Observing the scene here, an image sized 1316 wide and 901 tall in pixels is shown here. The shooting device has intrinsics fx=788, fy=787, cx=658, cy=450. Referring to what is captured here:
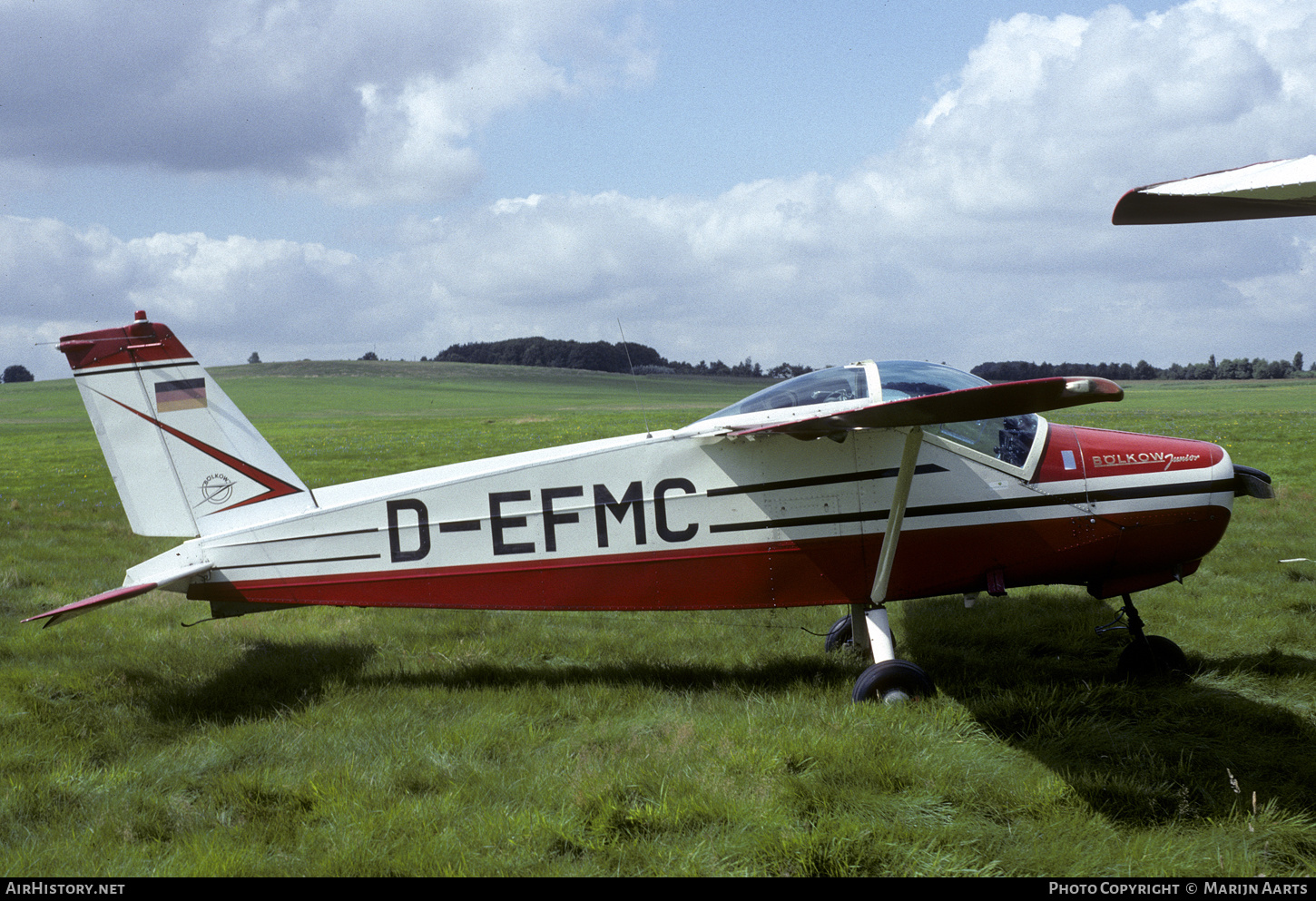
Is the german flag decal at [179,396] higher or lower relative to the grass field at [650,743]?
higher

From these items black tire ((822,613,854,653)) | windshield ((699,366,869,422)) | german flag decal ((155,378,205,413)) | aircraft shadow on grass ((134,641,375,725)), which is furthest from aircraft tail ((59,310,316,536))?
black tire ((822,613,854,653))

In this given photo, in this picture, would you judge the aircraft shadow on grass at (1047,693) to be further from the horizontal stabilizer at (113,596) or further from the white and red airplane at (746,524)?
the horizontal stabilizer at (113,596)

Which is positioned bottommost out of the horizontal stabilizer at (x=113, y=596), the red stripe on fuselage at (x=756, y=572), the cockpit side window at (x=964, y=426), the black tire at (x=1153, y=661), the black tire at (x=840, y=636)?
the black tire at (x=1153, y=661)

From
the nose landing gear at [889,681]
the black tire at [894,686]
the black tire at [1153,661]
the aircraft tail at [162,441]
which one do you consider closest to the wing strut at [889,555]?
the nose landing gear at [889,681]

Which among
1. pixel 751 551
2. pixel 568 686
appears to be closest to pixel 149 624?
pixel 568 686

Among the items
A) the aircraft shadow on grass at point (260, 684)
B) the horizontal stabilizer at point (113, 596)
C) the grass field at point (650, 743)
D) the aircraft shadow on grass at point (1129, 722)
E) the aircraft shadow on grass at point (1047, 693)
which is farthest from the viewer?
the aircraft shadow on grass at point (260, 684)

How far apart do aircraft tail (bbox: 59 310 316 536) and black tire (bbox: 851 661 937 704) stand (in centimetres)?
407

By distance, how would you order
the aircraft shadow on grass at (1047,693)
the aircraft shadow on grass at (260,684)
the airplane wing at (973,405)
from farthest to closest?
1. the aircraft shadow on grass at (260,684)
2. the aircraft shadow on grass at (1047,693)
3. the airplane wing at (973,405)

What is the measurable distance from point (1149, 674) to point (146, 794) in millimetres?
6378

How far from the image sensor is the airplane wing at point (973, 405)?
372 centimetres

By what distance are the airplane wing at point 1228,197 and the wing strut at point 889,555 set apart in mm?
1974

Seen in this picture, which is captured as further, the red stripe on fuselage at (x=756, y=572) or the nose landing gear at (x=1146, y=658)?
the nose landing gear at (x=1146, y=658)

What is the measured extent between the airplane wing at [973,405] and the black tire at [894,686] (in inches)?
62.8

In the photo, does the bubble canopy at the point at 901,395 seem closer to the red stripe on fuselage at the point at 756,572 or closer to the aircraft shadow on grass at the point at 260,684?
the red stripe on fuselage at the point at 756,572
